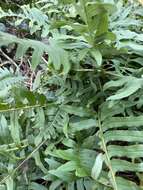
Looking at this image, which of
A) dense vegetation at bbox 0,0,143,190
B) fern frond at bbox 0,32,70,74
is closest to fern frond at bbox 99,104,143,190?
dense vegetation at bbox 0,0,143,190

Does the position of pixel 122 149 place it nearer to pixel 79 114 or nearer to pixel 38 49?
pixel 79 114

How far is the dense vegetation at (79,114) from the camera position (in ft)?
3.07

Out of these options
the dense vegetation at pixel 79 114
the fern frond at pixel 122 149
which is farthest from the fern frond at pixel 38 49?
the fern frond at pixel 122 149

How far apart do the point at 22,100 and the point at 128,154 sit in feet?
0.95

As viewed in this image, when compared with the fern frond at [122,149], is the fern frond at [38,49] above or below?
above

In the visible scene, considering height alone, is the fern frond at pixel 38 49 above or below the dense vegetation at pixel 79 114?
above

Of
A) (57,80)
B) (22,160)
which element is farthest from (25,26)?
(22,160)

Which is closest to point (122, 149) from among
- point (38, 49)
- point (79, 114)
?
point (79, 114)

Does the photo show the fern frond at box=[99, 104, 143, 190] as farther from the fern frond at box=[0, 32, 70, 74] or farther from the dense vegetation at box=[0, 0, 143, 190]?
the fern frond at box=[0, 32, 70, 74]

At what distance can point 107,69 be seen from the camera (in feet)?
3.89

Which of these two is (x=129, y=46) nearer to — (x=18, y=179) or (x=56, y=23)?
(x=56, y=23)

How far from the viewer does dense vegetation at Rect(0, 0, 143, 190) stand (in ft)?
3.07

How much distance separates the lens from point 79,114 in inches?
42.3

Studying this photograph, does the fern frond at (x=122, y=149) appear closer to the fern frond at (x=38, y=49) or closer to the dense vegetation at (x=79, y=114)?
the dense vegetation at (x=79, y=114)
